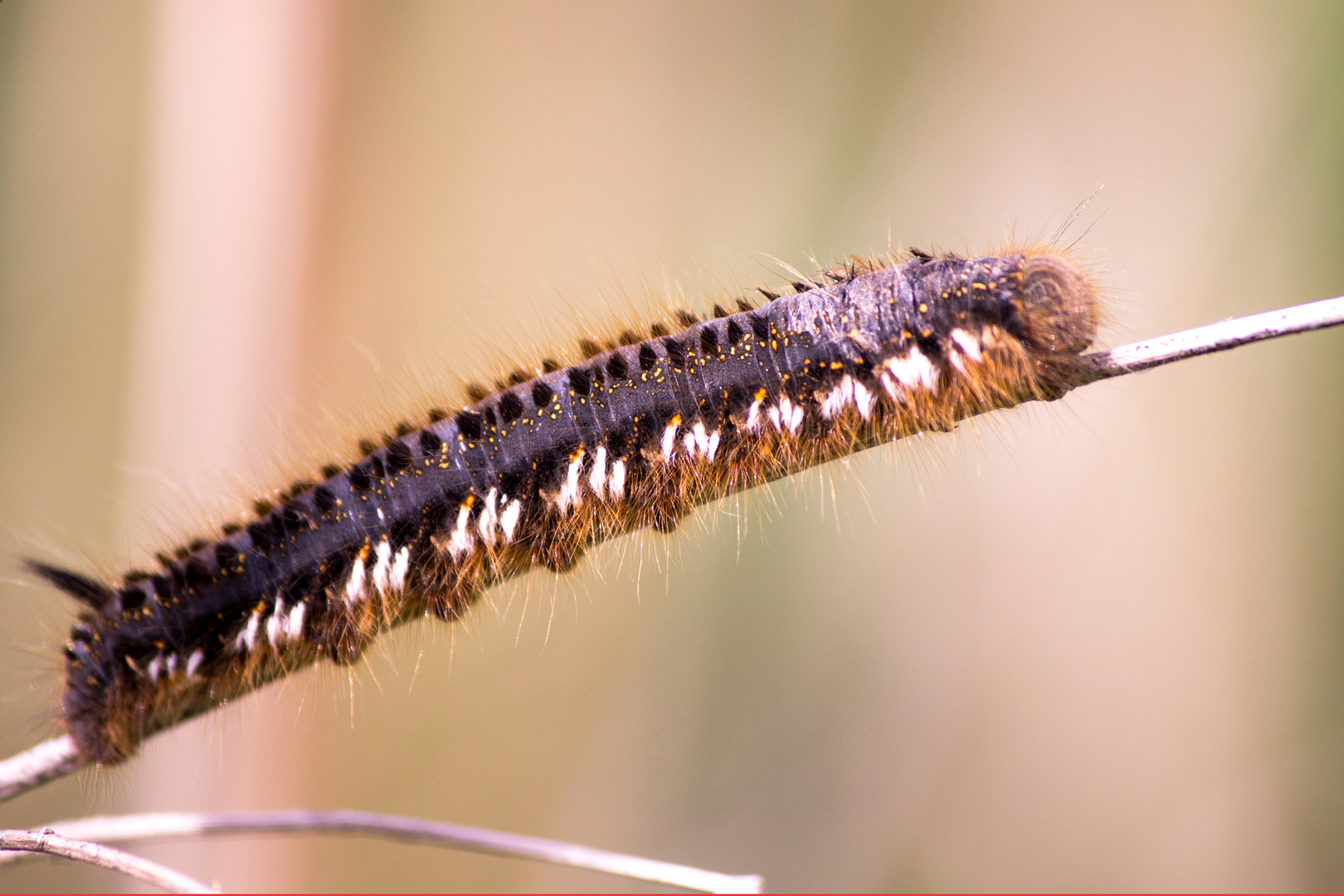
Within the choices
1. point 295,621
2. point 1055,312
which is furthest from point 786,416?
point 295,621

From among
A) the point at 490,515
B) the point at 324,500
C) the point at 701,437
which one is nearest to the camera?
the point at 701,437

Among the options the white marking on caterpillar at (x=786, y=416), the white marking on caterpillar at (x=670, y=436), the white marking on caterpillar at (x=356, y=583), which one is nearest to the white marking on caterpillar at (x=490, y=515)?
the white marking on caterpillar at (x=356, y=583)

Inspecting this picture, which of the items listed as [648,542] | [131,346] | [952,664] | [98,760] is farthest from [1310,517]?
[131,346]

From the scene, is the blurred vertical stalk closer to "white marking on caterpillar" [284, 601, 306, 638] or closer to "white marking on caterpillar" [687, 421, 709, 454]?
"white marking on caterpillar" [284, 601, 306, 638]

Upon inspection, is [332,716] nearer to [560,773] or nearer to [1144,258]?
[560,773]

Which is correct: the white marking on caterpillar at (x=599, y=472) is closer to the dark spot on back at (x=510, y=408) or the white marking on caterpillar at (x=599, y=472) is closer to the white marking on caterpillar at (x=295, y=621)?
the dark spot on back at (x=510, y=408)

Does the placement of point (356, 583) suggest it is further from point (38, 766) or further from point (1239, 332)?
point (1239, 332)
